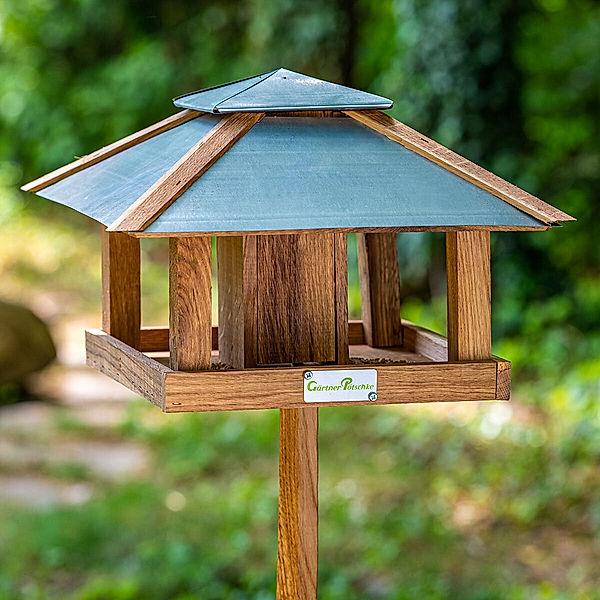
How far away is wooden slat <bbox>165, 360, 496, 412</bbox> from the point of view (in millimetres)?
1620

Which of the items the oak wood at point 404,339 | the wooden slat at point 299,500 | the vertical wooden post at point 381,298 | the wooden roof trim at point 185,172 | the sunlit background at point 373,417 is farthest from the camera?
the sunlit background at point 373,417

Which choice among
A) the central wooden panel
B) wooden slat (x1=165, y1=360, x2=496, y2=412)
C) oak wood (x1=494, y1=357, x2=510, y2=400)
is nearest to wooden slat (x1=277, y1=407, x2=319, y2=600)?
the central wooden panel

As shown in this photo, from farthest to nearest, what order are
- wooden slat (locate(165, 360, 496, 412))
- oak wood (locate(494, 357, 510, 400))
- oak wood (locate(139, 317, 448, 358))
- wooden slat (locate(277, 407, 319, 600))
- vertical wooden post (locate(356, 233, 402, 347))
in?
vertical wooden post (locate(356, 233, 402, 347))
oak wood (locate(139, 317, 448, 358))
wooden slat (locate(277, 407, 319, 600))
oak wood (locate(494, 357, 510, 400))
wooden slat (locate(165, 360, 496, 412))

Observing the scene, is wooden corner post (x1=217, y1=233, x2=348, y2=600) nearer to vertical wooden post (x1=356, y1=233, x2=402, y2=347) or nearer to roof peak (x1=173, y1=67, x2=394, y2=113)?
roof peak (x1=173, y1=67, x2=394, y2=113)

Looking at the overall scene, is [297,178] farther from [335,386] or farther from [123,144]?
[123,144]

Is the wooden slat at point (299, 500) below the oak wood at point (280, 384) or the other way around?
below

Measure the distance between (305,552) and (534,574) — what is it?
2201mm

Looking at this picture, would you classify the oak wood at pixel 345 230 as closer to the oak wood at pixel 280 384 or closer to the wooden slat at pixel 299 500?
the oak wood at pixel 280 384

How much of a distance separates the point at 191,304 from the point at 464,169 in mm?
505

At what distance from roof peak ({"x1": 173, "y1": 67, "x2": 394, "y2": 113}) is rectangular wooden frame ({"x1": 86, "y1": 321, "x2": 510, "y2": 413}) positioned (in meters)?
0.44

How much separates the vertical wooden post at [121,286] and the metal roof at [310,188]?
26cm

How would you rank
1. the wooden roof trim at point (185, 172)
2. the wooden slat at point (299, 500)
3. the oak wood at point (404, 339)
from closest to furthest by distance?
the wooden roof trim at point (185, 172) < the wooden slat at point (299, 500) < the oak wood at point (404, 339)

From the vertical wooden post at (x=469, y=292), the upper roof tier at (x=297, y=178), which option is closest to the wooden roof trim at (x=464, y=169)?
the upper roof tier at (x=297, y=178)

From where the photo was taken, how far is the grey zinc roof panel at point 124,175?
1705 millimetres
